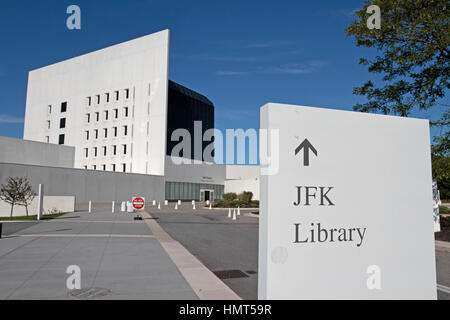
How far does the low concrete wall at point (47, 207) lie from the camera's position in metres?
24.7

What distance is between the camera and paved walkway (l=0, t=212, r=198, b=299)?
5523 millimetres

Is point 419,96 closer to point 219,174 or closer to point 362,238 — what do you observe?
point 362,238

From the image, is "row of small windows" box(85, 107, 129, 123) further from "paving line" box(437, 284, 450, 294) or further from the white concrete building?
"paving line" box(437, 284, 450, 294)

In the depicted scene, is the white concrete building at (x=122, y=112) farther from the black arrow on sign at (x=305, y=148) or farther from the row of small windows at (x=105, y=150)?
the black arrow on sign at (x=305, y=148)

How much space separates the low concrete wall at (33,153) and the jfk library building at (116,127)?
0.12m

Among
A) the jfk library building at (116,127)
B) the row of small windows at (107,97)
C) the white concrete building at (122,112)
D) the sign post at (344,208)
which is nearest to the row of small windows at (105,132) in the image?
the white concrete building at (122,112)

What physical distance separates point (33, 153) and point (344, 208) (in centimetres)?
4814

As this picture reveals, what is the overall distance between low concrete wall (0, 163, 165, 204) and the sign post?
38.5 metres

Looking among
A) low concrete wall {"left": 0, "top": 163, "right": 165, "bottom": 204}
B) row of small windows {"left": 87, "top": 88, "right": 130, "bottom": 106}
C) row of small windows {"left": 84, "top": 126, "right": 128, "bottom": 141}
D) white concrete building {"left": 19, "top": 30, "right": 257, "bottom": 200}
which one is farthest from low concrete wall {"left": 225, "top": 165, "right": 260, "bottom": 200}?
row of small windows {"left": 87, "top": 88, "right": 130, "bottom": 106}

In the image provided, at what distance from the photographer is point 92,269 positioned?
7.24 metres

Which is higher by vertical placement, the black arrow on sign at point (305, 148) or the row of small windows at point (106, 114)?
the row of small windows at point (106, 114)

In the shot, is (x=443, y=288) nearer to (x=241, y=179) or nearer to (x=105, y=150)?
(x=105, y=150)

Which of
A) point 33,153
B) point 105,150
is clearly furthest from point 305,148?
point 105,150

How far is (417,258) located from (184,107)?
61957 millimetres
